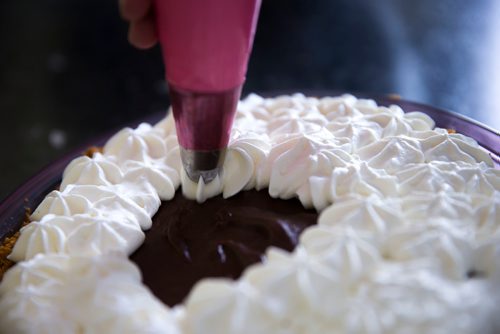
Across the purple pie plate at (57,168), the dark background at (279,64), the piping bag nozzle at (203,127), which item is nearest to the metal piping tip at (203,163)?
the piping bag nozzle at (203,127)

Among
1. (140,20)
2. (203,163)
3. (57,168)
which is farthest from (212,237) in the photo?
(57,168)

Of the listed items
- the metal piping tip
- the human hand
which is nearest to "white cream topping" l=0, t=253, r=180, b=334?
the metal piping tip

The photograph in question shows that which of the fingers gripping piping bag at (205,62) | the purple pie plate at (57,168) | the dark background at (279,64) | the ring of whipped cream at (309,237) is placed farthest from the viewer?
the dark background at (279,64)

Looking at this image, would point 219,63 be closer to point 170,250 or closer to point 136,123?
point 170,250

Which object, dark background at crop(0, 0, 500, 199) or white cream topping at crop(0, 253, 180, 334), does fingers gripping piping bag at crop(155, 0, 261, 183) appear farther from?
dark background at crop(0, 0, 500, 199)

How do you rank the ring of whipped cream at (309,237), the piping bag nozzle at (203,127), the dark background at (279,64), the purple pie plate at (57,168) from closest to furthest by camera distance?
the ring of whipped cream at (309,237) < the piping bag nozzle at (203,127) < the purple pie plate at (57,168) < the dark background at (279,64)

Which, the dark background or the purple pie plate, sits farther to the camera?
the dark background

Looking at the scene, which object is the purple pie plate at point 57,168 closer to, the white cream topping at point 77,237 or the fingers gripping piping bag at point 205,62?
the white cream topping at point 77,237
